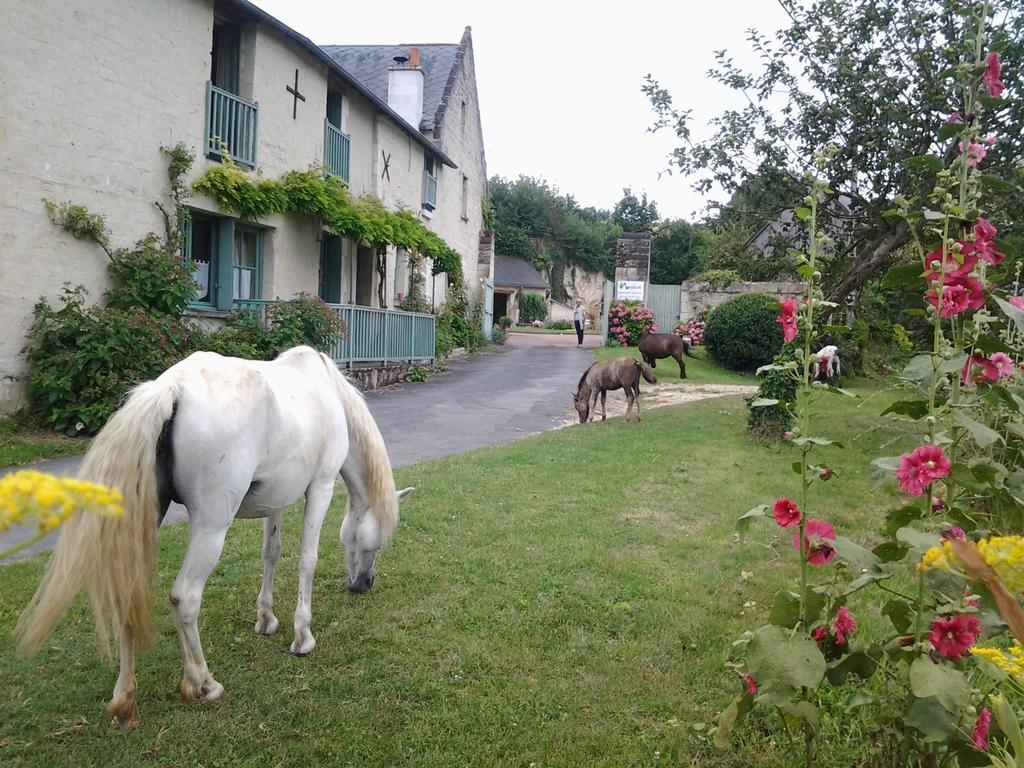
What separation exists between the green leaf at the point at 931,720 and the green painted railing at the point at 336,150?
48.3ft

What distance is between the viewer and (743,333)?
19.4 m

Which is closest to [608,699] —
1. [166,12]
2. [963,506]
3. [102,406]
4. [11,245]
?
[963,506]

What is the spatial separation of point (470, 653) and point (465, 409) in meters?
9.43

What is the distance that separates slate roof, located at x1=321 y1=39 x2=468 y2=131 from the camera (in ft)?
74.5

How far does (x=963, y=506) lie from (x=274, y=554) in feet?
10.9

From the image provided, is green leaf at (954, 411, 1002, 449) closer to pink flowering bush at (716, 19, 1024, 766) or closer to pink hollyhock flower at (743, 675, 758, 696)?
pink flowering bush at (716, 19, 1024, 766)

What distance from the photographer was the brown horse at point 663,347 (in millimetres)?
17703

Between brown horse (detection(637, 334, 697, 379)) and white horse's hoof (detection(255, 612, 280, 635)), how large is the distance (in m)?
14.8

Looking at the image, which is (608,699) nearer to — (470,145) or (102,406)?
(102,406)

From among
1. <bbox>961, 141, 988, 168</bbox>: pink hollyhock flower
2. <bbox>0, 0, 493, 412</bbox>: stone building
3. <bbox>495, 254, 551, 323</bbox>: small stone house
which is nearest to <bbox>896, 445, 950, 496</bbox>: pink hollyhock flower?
<bbox>961, 141, 988, 168</bbox>: pink hollyhock flower

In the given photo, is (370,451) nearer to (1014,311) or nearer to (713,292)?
(1014,311)

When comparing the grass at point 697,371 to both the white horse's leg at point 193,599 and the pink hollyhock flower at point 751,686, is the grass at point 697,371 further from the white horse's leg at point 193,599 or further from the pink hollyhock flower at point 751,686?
the pink hollyhock flower at point 751,686

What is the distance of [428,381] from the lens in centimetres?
1700

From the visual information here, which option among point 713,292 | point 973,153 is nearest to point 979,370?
point 973,153
